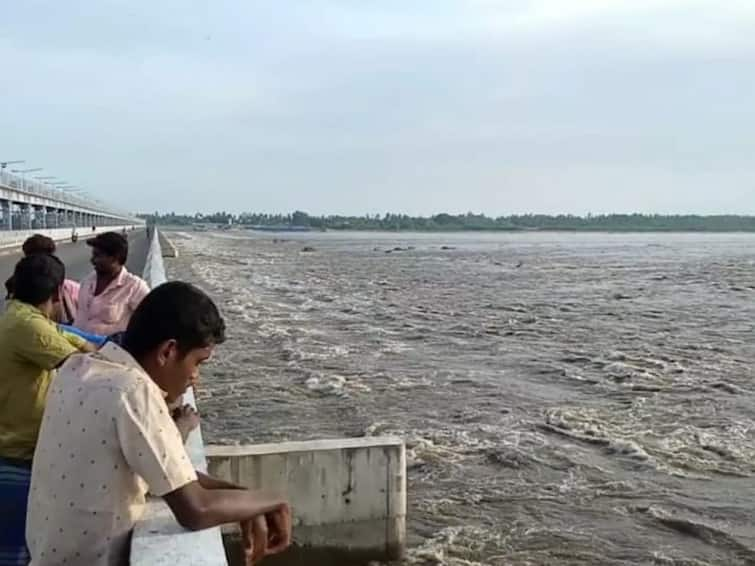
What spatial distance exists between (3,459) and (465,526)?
4099 millimetres

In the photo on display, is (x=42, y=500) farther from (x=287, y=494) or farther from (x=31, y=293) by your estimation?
(x=287, y=494)

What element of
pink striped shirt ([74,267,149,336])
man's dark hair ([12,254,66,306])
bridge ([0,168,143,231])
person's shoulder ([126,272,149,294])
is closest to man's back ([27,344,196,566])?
man's dark hair ([12,254,66,306])

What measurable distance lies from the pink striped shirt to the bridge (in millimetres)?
45678

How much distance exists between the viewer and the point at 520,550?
6.51 metres

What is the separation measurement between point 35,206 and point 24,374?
7962 centimetres

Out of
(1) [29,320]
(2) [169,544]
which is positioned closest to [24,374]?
(1) [29,320]

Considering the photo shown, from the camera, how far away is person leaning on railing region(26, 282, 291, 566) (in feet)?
8.55

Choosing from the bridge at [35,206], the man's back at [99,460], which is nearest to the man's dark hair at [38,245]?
the man's back at [99,460]

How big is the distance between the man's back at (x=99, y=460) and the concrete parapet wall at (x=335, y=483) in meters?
2.94

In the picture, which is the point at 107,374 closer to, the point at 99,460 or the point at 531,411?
the point at 99,460

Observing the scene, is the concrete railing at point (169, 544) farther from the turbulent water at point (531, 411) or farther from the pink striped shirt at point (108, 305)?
the turbulent water at point (531, 411)

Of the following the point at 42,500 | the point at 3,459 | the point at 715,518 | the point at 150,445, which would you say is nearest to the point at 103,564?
the point at 42,500

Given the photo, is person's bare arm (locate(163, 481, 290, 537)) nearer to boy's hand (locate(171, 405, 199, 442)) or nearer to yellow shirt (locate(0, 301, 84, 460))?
boy's hand (locate(171, 405, 199, 442))

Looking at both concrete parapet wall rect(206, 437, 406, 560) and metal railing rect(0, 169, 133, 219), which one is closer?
concrete parapet wall rect(206, 437, 406, 560)
